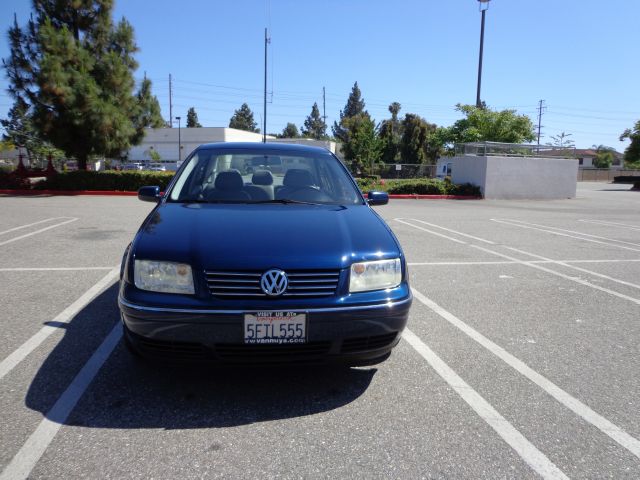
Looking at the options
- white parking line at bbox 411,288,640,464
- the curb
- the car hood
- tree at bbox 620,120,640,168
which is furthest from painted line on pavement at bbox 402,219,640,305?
tree at bbox 620,120,640,168

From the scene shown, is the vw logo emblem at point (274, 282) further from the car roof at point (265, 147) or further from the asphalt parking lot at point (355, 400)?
the car roof at point (265, 147)

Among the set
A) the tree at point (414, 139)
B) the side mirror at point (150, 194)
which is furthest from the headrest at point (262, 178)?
the tree at point (414, 139)

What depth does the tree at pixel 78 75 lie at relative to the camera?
18.2 metres

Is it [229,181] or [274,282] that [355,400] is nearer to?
[274,282]

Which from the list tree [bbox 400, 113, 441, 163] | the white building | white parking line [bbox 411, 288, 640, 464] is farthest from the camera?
the white building

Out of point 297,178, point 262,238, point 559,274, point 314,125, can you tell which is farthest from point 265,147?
point 314,125

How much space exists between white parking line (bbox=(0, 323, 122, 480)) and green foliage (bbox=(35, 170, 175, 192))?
16884 mm

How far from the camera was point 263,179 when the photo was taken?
4.41 meters

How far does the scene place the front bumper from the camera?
266cm

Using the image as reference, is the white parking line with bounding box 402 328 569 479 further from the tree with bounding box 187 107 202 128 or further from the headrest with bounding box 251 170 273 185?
the tree with bounding box 187 107 202 128

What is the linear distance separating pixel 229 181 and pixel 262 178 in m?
0.36

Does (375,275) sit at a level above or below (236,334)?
above

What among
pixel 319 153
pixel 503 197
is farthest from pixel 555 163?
A: pixel 319 153

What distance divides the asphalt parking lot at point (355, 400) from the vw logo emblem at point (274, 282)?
2.16 ft
